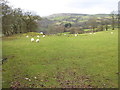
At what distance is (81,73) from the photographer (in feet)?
33.2

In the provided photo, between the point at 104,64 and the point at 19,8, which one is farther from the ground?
the point at 19,8

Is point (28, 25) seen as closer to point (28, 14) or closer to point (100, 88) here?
point (28, 14)

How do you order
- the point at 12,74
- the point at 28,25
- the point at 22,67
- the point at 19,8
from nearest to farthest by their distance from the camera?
the point at 12,74
the point at 22,67
the point at 19,8
the point at 28,25

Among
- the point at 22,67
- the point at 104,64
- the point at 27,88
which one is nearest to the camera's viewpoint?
the point at 27,88

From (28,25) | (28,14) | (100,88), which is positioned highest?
(28,14)

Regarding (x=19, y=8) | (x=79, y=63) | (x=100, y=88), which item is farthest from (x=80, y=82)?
(x=19, y=8)

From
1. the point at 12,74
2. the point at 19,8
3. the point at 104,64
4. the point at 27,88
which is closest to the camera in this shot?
the point at 27,88

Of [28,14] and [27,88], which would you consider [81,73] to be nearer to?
[27,88]

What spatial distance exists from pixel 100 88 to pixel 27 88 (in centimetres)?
423

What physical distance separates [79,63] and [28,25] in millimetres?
46366

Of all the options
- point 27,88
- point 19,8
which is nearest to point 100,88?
point 27,88

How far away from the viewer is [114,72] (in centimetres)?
1028

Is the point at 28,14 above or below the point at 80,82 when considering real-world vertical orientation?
above

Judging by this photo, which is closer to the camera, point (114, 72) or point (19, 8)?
point (114, 72)
